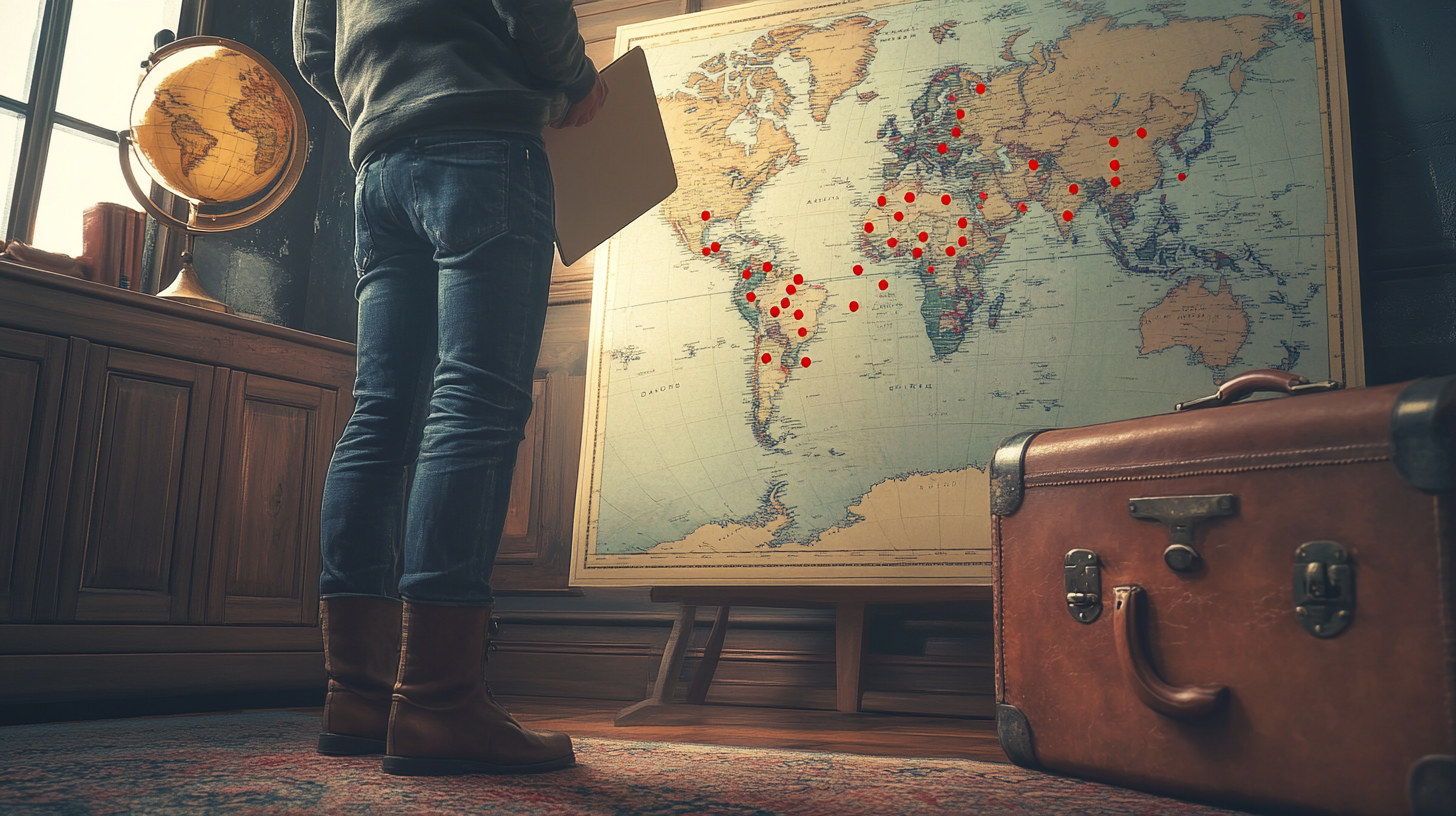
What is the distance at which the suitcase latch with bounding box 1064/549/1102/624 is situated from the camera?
1.09 metres

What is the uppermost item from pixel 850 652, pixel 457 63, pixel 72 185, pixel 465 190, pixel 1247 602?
pixel 72 185

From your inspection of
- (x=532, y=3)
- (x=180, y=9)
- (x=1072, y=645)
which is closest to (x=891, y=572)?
(x=1072, y=645)

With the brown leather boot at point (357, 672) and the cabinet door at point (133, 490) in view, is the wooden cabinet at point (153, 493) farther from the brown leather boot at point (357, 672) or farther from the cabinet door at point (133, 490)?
the brown leather boot at point (357, 672)

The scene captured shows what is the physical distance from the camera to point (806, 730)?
5.50 ft

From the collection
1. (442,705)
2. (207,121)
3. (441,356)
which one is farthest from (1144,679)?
(207,121)

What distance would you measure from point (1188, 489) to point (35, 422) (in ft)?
6.30

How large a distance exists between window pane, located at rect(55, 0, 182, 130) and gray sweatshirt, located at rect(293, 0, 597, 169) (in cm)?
169

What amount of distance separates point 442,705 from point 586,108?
2.69 ft

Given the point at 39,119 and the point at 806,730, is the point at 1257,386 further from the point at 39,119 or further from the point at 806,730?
the point at 39,119

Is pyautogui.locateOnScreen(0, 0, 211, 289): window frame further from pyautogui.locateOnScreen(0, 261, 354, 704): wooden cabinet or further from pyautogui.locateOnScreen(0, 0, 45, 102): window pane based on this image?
pyautogui.locateOnScreen(0, 261, 354, 704): wooden cabinet

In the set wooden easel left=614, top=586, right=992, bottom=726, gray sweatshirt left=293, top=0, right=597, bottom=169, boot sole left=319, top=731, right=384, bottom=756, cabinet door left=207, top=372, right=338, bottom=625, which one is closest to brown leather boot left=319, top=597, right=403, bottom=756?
boot sole left=319, top=731, right=384, bottom=756

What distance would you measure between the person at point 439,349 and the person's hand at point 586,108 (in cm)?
3

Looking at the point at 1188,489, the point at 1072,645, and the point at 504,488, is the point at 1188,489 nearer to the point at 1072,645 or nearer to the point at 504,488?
the point at 1072,645

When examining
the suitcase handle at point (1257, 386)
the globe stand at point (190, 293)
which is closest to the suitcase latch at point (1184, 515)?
the suitcase handle at point (1257, 386)
